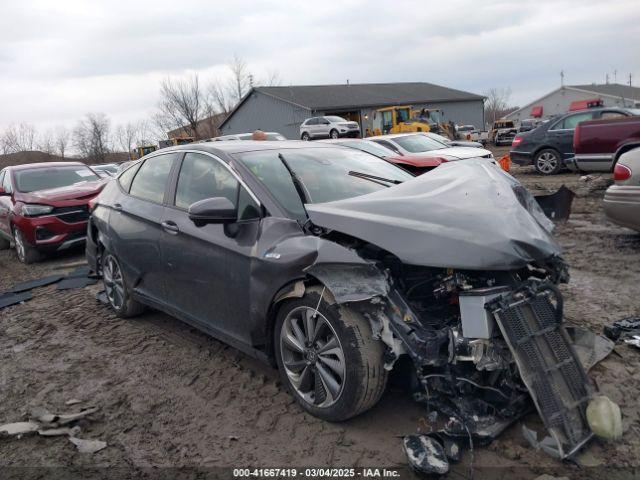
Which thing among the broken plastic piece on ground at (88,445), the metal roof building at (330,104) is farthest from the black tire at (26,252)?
the metal roof building at (330,104)

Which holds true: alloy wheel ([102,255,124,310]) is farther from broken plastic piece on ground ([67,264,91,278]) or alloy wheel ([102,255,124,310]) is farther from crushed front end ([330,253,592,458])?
crushed front end ([330,253,592,458])

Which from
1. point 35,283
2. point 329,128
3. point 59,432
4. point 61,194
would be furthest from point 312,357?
point 329,128

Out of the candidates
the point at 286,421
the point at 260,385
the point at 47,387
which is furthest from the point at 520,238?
the point at 47,387

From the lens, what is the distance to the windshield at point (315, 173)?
11.4 ft

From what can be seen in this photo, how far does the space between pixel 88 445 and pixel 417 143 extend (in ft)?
33.4

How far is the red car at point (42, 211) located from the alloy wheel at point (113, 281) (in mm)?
3498

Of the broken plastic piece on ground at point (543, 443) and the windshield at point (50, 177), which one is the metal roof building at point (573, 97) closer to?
the windshield at point (50, 177)

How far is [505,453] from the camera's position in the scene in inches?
105

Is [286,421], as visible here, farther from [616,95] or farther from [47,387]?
[616,95]

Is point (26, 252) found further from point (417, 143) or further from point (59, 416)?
point (417, 143)

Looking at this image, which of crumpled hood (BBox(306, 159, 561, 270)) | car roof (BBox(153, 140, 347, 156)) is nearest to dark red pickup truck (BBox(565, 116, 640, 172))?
car roof (BBox(153, 140, 347, 156))

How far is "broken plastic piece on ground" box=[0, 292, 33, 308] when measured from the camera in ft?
20.3

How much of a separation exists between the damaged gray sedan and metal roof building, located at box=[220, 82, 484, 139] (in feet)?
117

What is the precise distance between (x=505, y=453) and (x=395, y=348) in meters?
0.79
